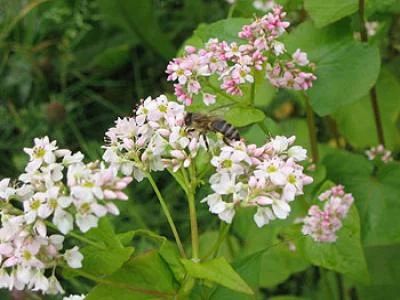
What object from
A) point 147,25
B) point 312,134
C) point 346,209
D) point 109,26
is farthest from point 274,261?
point 109,26

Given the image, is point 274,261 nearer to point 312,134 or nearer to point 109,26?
point 312,134

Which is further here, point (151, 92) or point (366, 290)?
point (151, 92)

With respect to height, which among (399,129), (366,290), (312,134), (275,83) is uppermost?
(275,83)

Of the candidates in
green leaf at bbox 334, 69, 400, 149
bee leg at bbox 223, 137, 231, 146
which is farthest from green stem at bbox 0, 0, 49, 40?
bee leg at bbox 223, 137, 231, 146

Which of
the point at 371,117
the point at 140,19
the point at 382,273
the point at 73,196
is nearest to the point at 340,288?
the point at 382,273

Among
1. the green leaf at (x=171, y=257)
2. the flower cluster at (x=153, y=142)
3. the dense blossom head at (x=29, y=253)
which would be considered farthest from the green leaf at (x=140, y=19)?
the dense blossom head at (x=29, y=253)
